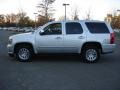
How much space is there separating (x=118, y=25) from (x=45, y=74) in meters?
97.1

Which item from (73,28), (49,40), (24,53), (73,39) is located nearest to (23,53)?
(24,53)

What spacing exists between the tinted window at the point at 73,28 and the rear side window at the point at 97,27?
389 millimetres

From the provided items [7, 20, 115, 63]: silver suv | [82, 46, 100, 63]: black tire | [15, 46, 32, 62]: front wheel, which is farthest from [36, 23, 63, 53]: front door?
[82, 46, 100, 63]: black tire

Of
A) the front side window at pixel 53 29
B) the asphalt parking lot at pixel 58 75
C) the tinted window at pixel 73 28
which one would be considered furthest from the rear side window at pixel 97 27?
the asphalt parking lot at pixel 58 75

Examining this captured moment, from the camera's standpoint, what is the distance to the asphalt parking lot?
338 inches

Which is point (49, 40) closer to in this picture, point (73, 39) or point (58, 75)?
point (73, 39)

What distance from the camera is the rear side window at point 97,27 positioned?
44.5ft

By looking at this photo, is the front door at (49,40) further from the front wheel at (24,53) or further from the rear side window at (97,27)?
the rear side window at (97,27)

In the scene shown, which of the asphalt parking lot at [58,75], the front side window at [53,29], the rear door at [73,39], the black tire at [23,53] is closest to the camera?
the asphalt parking lot at [58,75]

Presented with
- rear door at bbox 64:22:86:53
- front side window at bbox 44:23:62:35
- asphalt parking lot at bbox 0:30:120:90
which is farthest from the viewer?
front side window at bbox 44:23:62:35

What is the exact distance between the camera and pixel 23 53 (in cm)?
1373

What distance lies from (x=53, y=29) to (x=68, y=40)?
2.74 feet

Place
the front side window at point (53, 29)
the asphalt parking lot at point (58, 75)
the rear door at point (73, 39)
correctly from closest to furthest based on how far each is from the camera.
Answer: the asphalt parking lot at point (58, 75), the rear door at point (73, 39), the front side window at point (53, 29)

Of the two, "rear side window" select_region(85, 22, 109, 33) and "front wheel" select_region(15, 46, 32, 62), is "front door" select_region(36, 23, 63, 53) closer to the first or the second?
"front wheel" select_region(15, 46, 32, 62)
